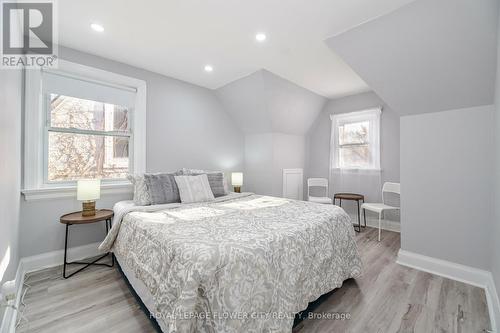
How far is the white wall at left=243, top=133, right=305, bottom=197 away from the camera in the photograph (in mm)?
3917

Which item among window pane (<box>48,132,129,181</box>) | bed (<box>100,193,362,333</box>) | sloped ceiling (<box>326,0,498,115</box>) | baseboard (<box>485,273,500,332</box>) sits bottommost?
baseboard (<box>485,273,500,332</box>)

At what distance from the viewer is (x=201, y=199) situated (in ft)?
8.44

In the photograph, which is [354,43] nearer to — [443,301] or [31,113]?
[443,301]

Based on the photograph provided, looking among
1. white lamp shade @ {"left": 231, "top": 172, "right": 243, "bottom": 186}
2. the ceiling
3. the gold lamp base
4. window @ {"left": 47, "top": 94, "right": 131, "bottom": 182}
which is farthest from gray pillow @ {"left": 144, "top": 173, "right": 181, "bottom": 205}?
the ceiling

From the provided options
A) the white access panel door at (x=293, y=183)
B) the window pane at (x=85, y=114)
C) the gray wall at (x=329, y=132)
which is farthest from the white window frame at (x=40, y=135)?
the gray wall at (x=329, y=132)

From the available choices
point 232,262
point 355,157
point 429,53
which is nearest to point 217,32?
point 429,53

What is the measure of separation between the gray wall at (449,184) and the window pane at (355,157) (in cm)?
135

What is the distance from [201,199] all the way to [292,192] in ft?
7.38

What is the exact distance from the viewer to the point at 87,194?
222cm

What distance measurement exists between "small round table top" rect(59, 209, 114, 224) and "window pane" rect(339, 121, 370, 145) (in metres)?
3.96

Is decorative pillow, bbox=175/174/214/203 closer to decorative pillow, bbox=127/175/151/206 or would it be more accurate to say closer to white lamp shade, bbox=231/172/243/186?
decorative pillow, bbox=127/175/151/206

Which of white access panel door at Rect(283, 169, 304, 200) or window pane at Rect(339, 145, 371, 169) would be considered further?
white access panel door at Rect(283, 169, 304, 200)

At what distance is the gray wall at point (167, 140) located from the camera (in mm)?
2234

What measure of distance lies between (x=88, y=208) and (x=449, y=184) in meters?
3.88
